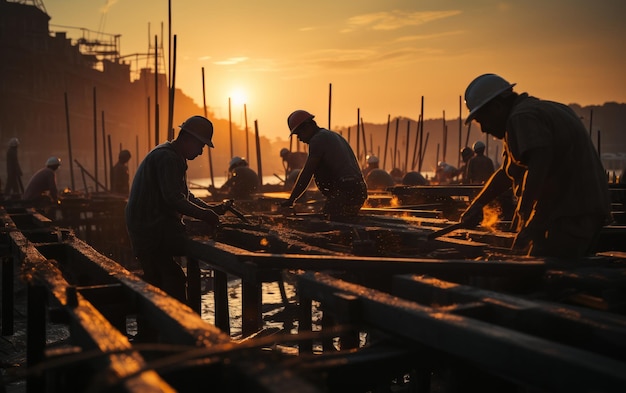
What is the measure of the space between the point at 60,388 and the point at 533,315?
219 centimetres

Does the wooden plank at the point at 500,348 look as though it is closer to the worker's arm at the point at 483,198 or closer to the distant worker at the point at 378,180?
the worker's arm at the point at 483,198

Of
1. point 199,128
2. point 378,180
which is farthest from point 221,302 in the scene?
point 378,180

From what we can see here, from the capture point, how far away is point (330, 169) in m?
7.76

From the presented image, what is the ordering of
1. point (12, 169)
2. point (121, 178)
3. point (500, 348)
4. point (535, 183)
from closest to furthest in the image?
1. point (500, 348)
2. point (535, 183)
3. point (121, 178)
4. point (12, 169)

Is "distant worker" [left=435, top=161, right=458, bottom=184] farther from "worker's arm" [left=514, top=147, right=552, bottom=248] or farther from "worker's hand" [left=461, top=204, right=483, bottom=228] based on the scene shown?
"worker's arm" [left=514, top=147, right=552, bottom=248]

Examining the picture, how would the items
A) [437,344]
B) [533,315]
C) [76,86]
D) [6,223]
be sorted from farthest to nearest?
[76,86] < [6,223] < [533,315] < [437,344]

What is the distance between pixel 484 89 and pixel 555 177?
757 mm

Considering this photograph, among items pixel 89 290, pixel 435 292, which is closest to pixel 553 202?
pixel 435 292

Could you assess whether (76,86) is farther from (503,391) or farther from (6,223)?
(503,391)

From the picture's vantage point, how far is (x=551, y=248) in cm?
406

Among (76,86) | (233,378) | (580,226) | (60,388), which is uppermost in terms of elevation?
(76,86)

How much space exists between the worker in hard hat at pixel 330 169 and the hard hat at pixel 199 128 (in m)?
1.77

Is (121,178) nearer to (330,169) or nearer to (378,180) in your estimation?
(378,180)

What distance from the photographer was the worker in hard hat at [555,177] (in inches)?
154
